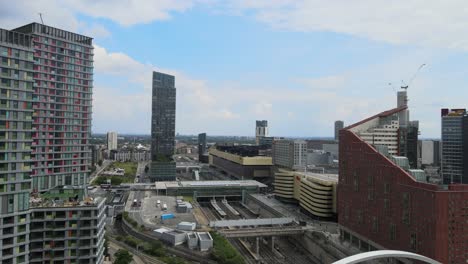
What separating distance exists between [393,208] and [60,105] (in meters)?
54.5

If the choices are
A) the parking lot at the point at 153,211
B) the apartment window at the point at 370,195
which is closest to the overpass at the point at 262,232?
the parking lot at the point at 153,211

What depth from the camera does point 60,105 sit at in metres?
64.9

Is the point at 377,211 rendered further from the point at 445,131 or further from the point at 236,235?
the point at 445,131

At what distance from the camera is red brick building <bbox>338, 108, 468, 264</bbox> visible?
159 feet

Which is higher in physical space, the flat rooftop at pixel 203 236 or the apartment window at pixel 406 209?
the apartment window at pixel 406 209

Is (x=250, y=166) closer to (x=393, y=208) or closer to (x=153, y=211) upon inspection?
(x=153, y=211)

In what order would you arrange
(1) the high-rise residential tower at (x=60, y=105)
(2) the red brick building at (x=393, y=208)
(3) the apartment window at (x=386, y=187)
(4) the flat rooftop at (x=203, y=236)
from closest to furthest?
(2) the red brick building at (x=393, y=208) < (3) the apartment window at (x=386, y=187) < (1) the high-rise residential tower at (x=60, y=105) < (4) the flat rooftop at (x=203, y=236)

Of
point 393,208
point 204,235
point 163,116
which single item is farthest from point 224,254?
point 163,116

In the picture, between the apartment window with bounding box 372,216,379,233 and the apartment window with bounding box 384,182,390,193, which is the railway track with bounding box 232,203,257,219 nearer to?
the apartment window with bounding box 372,216,379,233

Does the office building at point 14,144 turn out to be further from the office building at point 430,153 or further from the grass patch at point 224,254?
the office building at point 430,153

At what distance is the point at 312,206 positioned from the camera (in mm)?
92062

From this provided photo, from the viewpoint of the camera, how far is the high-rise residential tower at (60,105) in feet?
203

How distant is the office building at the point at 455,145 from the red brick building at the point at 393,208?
6368 cm

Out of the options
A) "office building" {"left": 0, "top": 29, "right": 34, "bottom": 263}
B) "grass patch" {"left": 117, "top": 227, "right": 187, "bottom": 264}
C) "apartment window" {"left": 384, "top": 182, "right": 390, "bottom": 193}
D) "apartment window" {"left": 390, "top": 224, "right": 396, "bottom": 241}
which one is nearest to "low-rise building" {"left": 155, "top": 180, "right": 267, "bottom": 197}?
"grass patch" {"left": 117, "top": 227, "right": 187, "bottom": 264}
